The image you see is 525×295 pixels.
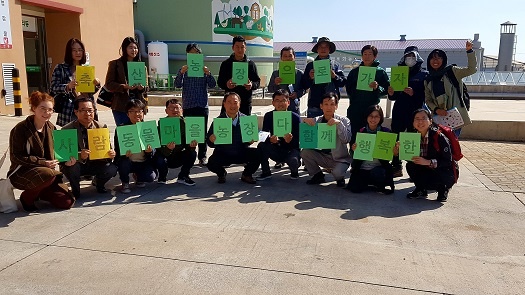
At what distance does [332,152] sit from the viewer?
16.9 ft

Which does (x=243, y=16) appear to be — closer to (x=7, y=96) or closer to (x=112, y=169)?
(x=7, y=96)

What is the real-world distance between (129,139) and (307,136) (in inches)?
80.4

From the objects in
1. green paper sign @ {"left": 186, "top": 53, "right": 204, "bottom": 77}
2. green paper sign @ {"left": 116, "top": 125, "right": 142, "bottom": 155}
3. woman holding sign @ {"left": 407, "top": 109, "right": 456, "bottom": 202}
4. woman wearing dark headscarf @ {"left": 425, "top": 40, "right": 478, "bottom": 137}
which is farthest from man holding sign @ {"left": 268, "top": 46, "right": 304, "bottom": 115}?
green paper sign @ {"left": 116, "top": 125, "right": 142, "bottom": 155}

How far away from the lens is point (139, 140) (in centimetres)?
471

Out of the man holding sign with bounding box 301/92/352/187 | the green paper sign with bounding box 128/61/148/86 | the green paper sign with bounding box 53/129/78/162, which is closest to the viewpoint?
the green paper sign with bounding box 53/129/78/162

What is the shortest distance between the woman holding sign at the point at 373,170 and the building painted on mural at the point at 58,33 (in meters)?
9.00

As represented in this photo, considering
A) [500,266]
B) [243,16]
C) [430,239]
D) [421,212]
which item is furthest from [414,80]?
[243,16]

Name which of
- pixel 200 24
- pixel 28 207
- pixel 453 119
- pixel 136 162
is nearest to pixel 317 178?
pixel 453 119

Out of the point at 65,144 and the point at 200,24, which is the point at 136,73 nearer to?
the point at 65,144

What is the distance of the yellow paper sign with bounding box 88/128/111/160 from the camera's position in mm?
4398

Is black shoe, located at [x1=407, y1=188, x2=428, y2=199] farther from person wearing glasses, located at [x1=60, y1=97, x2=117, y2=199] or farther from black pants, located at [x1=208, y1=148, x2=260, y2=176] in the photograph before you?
person wearing glasses, located at [x1=60, y1=97, x2=117, y2=199]

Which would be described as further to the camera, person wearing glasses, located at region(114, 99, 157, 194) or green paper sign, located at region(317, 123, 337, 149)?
green paper sign, located at region(317, 123, 337, 149)

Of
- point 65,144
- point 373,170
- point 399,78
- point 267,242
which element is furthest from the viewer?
point 399,78

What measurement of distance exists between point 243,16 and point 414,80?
760 inches
